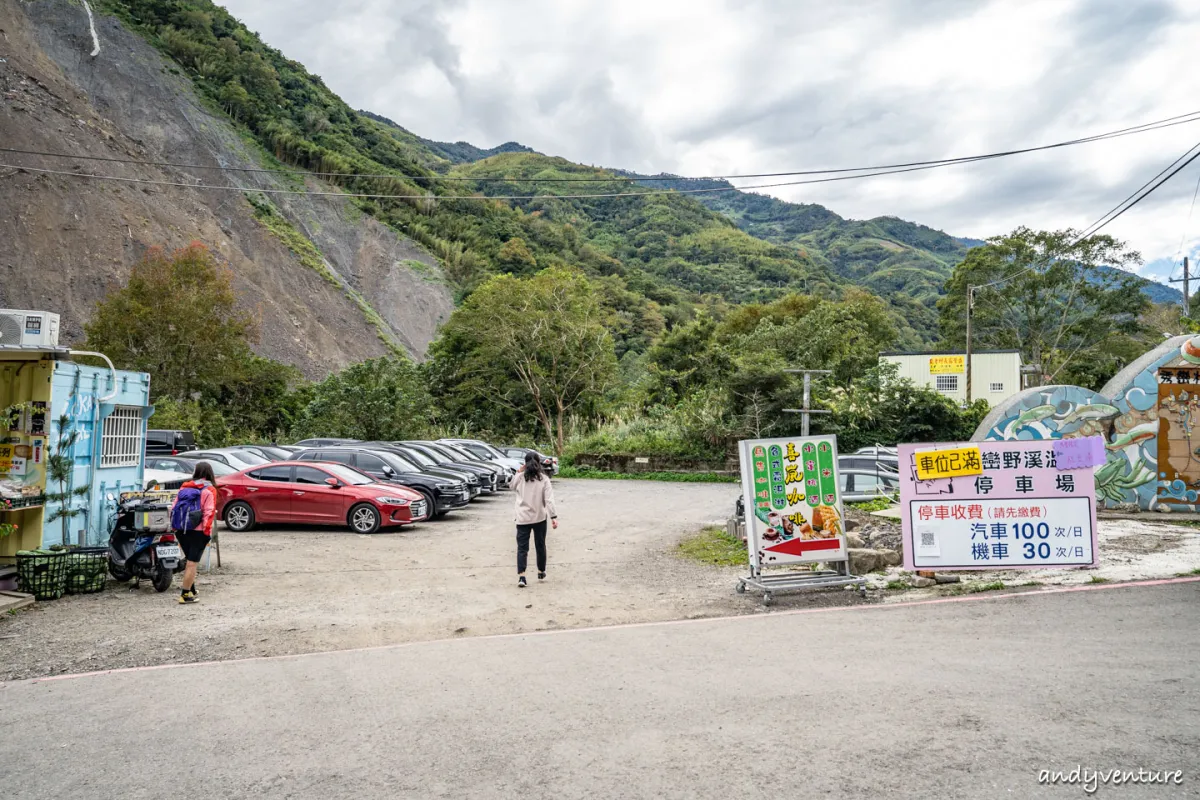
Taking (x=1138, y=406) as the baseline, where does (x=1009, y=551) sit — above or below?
below

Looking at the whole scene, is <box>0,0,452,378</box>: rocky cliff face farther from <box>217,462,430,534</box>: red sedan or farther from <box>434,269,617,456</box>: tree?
<box>217,462,430,534</box>: red sedan

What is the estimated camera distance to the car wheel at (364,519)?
1548 centimetres

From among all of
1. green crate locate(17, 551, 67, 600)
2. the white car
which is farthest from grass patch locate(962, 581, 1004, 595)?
the white car

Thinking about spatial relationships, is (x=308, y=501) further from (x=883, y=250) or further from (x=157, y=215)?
(x=883, y=250)

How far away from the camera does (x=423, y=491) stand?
58.7 feet

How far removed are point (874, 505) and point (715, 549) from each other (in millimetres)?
4513

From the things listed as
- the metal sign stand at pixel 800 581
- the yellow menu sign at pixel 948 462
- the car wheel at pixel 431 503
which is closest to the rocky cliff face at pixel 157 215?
the car wheel at pixel 431 503

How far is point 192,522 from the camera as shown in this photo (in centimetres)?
955

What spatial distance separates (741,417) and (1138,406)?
690 inches

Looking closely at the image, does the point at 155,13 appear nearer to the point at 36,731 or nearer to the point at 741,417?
the point at 741,417

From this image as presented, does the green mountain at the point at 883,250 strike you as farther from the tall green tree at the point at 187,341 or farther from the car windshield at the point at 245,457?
the car windshield at the point at 245,457

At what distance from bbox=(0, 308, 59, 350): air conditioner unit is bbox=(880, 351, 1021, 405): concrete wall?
3974 centimetres

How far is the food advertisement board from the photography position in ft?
30.8

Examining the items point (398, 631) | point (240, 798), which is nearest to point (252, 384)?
point (398, 631)
